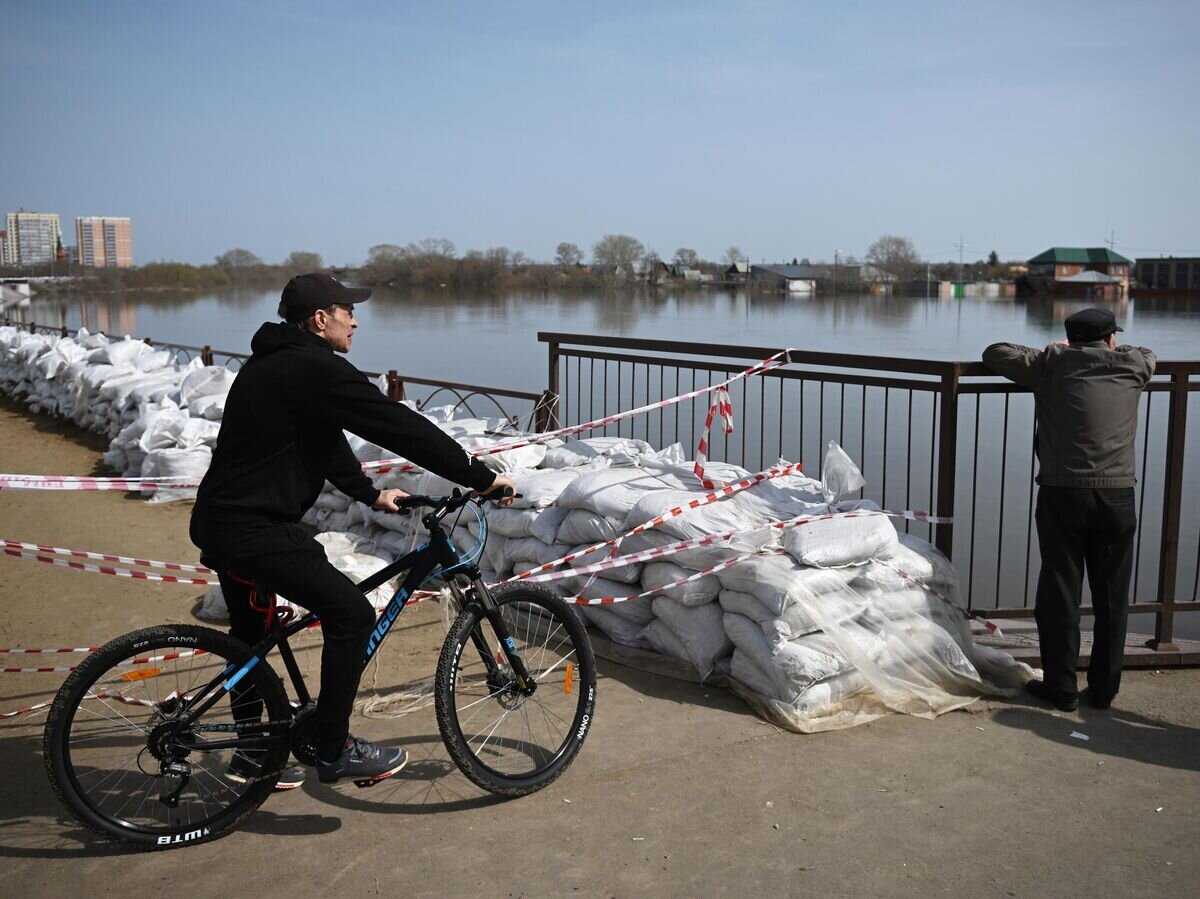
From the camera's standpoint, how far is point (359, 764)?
127 inches

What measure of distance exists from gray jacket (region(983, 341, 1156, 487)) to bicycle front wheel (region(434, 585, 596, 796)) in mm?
2047

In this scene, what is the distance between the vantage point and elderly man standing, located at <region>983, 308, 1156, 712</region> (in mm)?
4145

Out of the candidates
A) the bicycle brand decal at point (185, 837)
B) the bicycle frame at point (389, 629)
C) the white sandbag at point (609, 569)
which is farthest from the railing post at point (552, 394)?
the bicycle brand decal at point (185, 837)

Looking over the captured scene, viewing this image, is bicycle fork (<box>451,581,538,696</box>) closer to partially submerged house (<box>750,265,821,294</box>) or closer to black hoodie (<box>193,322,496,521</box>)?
black hoodie (<box>193,322,496,521</box>)

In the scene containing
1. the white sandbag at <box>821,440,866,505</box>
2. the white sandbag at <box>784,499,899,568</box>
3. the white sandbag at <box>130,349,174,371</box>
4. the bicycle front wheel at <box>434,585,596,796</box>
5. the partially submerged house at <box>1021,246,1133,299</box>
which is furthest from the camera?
the partially submerged house at <box>1021,246,1133,299</box>

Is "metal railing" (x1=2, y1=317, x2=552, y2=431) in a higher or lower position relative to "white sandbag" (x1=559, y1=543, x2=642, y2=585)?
higher

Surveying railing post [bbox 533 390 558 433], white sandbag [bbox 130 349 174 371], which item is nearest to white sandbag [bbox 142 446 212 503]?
railing post [bbox 533 390 558 433]

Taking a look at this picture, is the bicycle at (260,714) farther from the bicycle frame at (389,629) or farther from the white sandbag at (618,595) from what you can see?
the white sandbag at (618,595)

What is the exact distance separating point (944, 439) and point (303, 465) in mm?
3044

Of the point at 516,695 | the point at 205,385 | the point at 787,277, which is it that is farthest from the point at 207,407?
the point at 787,277

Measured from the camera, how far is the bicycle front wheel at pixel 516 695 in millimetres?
3311

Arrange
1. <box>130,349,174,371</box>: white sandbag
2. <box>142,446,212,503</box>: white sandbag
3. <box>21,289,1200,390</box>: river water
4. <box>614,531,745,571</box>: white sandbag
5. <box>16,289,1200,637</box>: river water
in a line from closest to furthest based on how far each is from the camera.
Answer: <box>614,531,745,571</box>: white sandbag < <box>142,446,212,503</box>: white sandbag < <box>16,289,1200,637</box>: river water < <box>130,349,174,371</box>: white sandbag < <box>21,289,1200,390</box>: river water

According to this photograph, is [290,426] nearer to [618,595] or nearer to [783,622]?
[783,622]

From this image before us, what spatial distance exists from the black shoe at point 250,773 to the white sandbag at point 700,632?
1757mm
